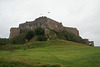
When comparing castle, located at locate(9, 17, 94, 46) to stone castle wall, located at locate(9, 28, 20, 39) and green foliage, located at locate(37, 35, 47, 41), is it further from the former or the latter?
green foliage, located at locate(37, 35, 47, 41)

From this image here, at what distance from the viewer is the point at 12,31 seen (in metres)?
74.4

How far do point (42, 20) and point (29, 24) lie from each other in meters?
7.85

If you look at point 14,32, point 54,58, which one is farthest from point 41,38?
point 54,58

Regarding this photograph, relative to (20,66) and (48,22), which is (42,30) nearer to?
(48,22)

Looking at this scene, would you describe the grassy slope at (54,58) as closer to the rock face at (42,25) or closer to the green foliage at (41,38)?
the green foliage at (41,38)

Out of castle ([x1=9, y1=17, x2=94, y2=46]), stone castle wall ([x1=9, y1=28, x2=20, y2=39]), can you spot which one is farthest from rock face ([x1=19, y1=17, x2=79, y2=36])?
stone castle wall ([x1=9, y1=28, x2=20, y2=39])

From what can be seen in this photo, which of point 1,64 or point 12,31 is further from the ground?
point 12,31

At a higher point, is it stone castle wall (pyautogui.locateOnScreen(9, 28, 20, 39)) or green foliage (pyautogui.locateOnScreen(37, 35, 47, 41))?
stone castle wall (pyautogui.locateOnScreen(9, 28, 20, 39))

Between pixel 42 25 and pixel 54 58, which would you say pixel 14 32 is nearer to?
pixel 42 25

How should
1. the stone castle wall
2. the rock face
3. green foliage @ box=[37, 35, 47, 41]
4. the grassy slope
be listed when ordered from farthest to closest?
the stone castle wall, the rock face, green foliage @ box=[37, 35, 47, 41], the grassy slope

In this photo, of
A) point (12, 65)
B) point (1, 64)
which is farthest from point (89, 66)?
point (1, 64)

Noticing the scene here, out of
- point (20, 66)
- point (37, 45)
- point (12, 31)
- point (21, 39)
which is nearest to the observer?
point (20, 66)

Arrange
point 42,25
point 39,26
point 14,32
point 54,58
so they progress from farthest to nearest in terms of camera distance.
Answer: point 14,32 → point 39,26 → point 42,25 → point 54,58

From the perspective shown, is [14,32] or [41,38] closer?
[41,38]
